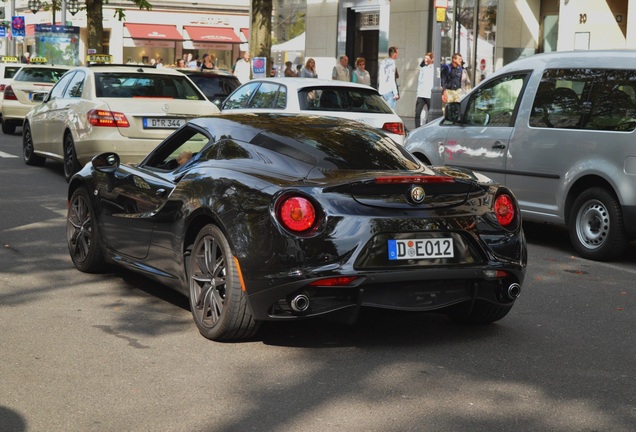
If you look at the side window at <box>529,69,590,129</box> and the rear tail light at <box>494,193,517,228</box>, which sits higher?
the side window at <box>529,69,590,129</box>

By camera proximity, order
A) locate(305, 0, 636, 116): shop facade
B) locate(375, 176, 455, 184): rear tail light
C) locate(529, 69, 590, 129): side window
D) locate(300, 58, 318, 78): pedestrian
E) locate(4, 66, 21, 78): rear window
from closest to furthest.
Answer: locate(375, 176, 455, 184): rear tail light, locate(529, 69, 590, 129): side window, locate(305, 0, 636, 116): shop facade, locate(300, 58, 318, 78): pedestrian, locate(4, 66, 21, 78): rear window

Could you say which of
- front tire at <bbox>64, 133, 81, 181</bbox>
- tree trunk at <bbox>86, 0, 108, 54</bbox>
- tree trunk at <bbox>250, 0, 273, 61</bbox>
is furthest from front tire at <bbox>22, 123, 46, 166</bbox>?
tree trunk at <bbox>86, 0, 108, 54</bbox>

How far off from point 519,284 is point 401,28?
25757mm

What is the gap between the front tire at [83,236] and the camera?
317 inches

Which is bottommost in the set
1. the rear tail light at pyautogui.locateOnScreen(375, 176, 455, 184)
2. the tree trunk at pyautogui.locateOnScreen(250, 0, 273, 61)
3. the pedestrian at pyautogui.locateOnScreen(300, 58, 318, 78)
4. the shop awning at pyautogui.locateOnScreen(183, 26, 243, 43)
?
the rear tail light at pyautogui.locateOnScreen(375, 176, 455, 184)

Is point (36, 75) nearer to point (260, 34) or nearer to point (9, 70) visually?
point (9, 70)

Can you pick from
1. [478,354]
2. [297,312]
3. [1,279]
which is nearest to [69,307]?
[1,279]

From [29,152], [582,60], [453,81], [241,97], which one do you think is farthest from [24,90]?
[582,60]

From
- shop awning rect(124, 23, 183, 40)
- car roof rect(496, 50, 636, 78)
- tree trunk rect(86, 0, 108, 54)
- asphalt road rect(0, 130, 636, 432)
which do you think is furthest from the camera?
shop awning rect(124, 23, 183, 40)

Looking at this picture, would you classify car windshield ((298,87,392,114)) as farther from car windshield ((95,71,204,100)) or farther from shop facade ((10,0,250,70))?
shop facade ((10,0,250,70))

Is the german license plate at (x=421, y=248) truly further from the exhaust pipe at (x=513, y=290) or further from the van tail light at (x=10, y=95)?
the van tail light at (x=10, y=95)

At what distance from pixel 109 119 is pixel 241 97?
3.47 m

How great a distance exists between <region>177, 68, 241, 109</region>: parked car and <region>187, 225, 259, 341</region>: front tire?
14.6m

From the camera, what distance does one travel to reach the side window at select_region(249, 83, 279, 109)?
15633 millimetres
